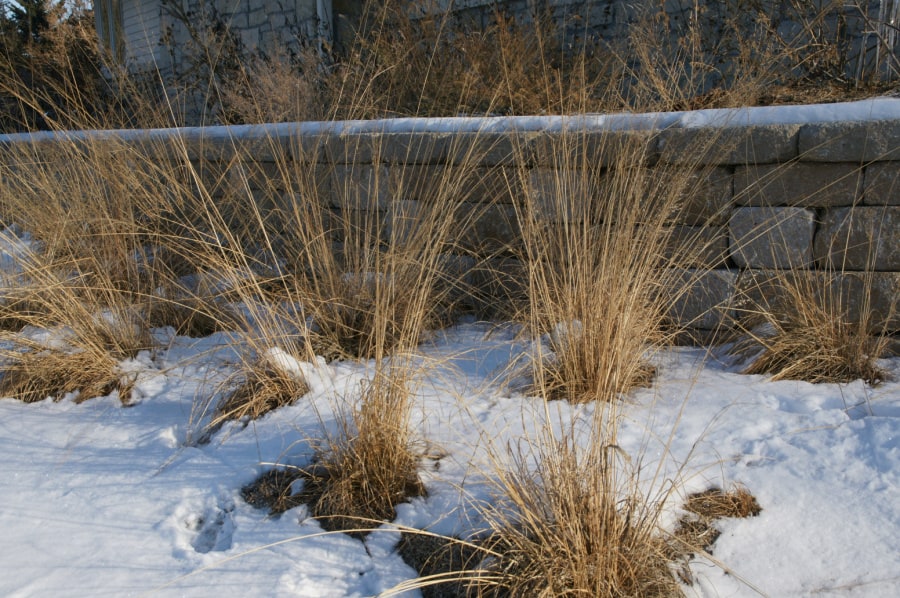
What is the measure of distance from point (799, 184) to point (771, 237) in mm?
225

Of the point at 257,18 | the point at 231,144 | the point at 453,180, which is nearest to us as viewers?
the point at 453,180

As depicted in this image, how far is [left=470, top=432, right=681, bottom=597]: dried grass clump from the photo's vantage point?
4.90 feet

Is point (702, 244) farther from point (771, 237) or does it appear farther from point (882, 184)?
point (882, 184)

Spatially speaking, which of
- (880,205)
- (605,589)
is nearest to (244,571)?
(605,589)

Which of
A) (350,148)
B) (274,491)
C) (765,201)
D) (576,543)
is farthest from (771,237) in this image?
(274,491)

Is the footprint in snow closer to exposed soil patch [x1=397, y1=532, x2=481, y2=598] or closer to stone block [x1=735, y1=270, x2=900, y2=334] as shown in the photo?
exposed soil patch [x1=397, y1=532, x2=481, y2=598]

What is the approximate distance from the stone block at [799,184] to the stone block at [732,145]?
0.15 feet

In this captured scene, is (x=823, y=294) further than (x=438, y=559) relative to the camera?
Yes

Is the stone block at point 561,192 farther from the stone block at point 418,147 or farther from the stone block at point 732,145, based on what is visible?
the stone block at point 418,147

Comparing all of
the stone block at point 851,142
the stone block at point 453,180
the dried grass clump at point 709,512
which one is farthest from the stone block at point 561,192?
the dried grass clump at point 709,512

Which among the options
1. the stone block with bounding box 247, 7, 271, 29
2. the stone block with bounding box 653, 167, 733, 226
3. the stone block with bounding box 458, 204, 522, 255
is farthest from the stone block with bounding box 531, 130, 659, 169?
the stone block with bounding box 247, 7, 271, 29

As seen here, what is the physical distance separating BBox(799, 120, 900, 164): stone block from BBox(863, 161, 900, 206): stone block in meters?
0.04

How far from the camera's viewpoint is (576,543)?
1.48m

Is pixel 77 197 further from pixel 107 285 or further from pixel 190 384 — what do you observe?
pixel 190 384
